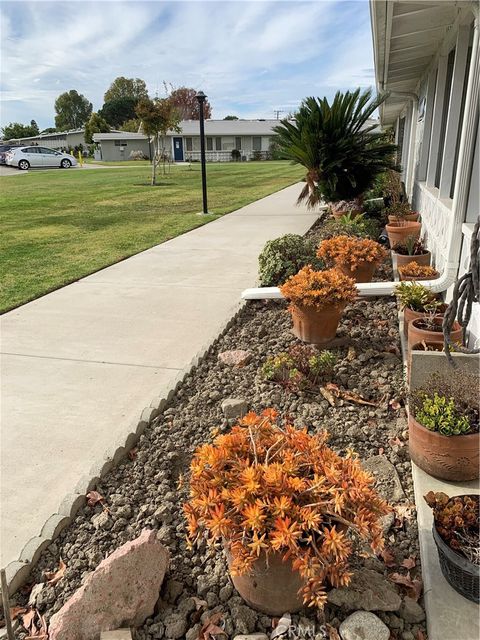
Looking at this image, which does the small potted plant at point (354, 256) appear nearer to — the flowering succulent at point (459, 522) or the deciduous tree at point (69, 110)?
the flowering succulent at point (459, 522)

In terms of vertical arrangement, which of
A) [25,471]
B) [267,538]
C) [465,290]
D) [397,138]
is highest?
A: [397,138]

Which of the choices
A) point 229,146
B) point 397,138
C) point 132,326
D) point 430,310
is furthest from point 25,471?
point 229,146

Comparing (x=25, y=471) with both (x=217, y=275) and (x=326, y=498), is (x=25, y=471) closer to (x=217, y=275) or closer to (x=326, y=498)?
(x=326, y=498)

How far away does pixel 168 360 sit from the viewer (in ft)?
13.6

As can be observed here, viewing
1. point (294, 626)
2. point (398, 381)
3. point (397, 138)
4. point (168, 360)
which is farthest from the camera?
point (397, 138)

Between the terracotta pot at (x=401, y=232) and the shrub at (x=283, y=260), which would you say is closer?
the shrub at (x=283, y=260)

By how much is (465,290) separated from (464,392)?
2.64 ft

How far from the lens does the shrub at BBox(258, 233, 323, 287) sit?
220 inches

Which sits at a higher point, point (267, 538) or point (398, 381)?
point (267, 538)

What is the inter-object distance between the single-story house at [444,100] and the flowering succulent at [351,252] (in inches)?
26.2

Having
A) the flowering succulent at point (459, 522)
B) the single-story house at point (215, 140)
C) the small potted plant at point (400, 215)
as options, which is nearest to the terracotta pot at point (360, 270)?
the small potted plant at point (400, 215)

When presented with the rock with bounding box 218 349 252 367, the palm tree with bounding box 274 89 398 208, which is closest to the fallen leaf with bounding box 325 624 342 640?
the rock with bounding box 218 349 252 367

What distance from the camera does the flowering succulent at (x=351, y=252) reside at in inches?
211

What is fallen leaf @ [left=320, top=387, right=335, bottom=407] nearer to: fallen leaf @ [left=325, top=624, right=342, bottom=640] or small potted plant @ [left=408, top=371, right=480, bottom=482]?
small potted plant @ [left=408, top=371, right=480, bottom=482]
